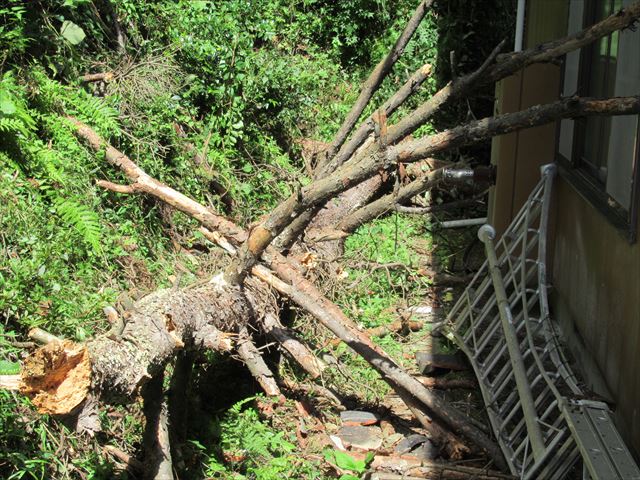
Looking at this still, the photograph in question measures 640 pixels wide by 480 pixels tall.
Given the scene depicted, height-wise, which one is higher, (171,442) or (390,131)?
(390,131)

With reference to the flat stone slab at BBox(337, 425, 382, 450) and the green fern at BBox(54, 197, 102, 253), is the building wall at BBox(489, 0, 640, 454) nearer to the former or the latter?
the flat stone slab at BBox(337, 425, 382, 450)

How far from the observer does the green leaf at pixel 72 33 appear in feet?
25.8

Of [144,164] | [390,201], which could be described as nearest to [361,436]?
[390,201]

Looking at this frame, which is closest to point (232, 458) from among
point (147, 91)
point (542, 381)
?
point (542, 381)

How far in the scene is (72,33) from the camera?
7.89m

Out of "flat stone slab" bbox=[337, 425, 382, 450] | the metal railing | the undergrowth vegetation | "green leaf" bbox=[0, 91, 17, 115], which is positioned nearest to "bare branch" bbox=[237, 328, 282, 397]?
the undergrowth vegetation

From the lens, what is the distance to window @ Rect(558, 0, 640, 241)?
4.99m

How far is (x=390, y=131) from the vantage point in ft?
16.5

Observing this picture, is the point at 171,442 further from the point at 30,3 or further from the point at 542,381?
the point at 30,3

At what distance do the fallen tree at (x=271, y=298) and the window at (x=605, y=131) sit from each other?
933 mm

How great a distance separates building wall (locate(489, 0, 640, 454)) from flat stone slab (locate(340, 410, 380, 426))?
1551 millimetres

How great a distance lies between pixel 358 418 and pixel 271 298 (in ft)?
3.58

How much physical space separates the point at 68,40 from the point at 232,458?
15.6 feet

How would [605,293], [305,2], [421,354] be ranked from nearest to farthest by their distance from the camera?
Result: [605,293] < [421,354] < [305,2]
